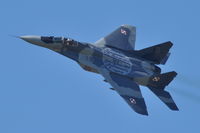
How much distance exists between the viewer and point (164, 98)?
6438cm

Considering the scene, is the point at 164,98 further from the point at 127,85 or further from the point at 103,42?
the point at 103,42

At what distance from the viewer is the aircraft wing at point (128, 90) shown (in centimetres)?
6006

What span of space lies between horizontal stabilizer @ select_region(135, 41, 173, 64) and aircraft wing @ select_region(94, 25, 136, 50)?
2250mm

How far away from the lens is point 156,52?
67.4 meters

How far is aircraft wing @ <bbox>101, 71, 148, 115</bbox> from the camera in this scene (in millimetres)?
60062

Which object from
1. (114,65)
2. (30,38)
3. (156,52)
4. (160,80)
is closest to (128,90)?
(114,65)

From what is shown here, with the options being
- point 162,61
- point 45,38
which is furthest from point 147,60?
point 45,38

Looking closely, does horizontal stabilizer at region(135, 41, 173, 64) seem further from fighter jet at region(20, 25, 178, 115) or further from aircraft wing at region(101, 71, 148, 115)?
aircraft wing at region(101, 71, 148, 115)

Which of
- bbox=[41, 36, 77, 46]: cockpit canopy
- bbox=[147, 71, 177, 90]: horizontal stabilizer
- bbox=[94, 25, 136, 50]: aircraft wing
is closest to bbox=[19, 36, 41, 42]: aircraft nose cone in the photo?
bbox=[41, 36, 77, 46]: cockpit canopy

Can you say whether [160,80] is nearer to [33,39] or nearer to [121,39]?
[121,39]

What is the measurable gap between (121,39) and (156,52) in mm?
4439

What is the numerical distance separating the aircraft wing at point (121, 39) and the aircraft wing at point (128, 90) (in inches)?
197

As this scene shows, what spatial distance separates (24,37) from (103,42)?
8673mm

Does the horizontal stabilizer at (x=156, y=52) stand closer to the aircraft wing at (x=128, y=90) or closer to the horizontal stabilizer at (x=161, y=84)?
the horizontal stabilizer at (x=161, y=84)
